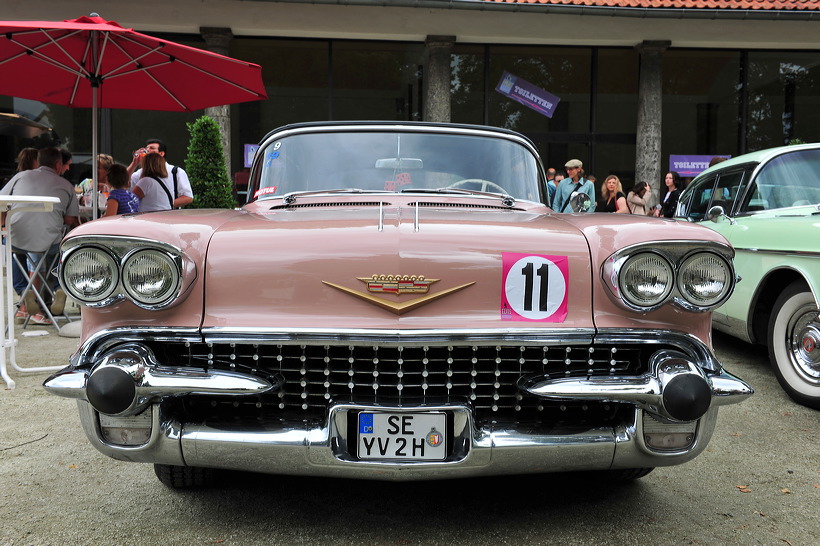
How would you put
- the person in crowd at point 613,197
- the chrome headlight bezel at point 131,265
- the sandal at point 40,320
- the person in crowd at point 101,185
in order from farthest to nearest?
the person in crowd at point 613,197, the person in crowd at point 101,185, the sandal at point 40,320, the chrome headlight bezel at point 131,265

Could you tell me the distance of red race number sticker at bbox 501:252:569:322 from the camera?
1.98 metres

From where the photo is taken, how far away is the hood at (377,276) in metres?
1.96

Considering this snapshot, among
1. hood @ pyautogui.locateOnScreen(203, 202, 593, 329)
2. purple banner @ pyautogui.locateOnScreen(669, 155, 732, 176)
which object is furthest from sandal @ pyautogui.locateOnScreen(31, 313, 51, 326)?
purple banner @ pyautogui.locateOnScreen(669, 155, 732, 176)

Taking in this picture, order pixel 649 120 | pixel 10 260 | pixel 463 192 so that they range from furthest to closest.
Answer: pixel 649 120
pixel 10 260
pixel 463 192

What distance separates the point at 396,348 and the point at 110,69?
465 cm

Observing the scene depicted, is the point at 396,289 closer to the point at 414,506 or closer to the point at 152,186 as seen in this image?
the point at 414,506

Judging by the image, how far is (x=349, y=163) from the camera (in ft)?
10.1

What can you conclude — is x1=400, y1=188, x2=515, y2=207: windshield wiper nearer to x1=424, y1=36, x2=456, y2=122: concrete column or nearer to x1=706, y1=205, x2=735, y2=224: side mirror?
x1=706, y1=205, x2=735, y2=224: side mirror

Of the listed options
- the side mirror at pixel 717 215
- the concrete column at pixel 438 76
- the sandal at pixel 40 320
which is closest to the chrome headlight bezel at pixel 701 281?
the side mirror at pixel 717 215

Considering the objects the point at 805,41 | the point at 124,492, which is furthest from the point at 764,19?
the point at 124,492

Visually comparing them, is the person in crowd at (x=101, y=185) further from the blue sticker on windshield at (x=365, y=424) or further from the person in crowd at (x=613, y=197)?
the person in crowd at (x=613, y=197)

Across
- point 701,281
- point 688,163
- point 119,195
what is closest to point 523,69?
point 688,163

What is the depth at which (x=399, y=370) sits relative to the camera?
1.94m

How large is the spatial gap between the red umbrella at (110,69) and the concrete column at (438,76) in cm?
552
